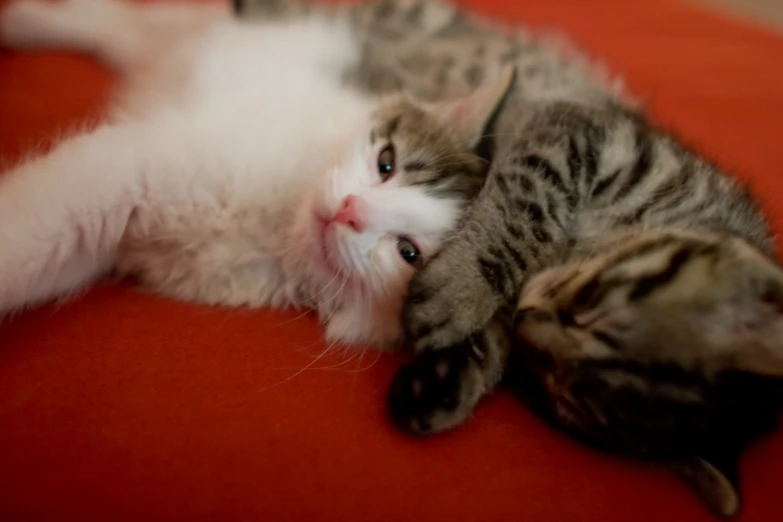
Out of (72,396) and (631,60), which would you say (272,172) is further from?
(631,60)

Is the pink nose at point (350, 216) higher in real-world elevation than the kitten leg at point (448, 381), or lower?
higher

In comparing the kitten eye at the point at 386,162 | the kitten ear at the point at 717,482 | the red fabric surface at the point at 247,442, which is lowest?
the red fabric surface at the point at 247,442

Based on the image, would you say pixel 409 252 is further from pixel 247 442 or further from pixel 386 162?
pixel 247 442

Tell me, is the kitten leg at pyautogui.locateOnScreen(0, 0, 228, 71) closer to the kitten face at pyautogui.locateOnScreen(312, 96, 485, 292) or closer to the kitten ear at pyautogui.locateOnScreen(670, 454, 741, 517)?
the kitten face at pyautogui.locateOnScreen(312, 96, 485, 292)

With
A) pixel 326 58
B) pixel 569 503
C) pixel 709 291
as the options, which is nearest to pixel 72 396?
pixel 569 503

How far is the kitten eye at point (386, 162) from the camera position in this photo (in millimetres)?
1104

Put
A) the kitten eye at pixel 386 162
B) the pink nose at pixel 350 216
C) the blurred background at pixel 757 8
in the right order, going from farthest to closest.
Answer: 1. the blurred background at pixel 757 8
2. the kitten eye at pixel 386 162
3. the pink nose at pixel 350 216

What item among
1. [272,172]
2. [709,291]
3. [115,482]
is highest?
[709,291]

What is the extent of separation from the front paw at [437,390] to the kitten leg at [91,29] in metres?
1.18

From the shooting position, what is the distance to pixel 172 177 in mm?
1065

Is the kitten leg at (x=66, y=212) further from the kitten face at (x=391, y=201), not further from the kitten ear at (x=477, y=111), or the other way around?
the kitten ear at (x=477, y=111)

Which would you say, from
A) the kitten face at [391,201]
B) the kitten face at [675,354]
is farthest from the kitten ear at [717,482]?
the kitten face at [391,201]

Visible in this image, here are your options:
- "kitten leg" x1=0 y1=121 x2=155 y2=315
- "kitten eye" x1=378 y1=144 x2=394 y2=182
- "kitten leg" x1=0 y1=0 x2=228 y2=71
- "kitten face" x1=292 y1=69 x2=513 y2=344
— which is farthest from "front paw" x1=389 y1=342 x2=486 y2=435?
"kitten leg" x1=0 y1=0 x2=228 y2=71

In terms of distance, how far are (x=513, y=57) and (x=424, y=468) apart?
1.13 m
